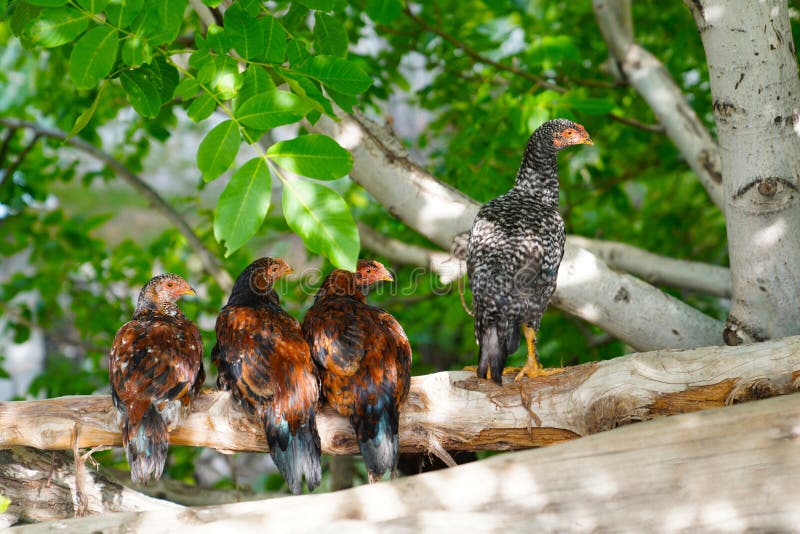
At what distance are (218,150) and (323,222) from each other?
0.37 meters

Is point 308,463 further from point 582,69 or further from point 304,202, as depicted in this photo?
point 582,69

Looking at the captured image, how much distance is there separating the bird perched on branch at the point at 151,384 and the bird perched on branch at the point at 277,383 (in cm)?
14

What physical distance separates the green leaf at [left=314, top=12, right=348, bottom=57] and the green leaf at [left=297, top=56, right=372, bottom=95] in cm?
44

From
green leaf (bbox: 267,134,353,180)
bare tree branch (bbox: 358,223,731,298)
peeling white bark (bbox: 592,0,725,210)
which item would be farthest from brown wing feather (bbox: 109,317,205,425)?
peeling white bark (bbox: 592,0,725,210)

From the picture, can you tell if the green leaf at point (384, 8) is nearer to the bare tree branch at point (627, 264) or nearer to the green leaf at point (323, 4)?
the green leaf at point (323, 4)

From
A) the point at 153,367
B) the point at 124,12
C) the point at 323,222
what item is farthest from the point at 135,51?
the point at 153,367

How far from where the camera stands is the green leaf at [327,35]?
2893 mm

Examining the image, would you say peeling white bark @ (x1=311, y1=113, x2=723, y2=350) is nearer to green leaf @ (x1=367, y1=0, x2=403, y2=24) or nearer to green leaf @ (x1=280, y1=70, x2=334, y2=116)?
green leaf @ (x1=367, y1=0, x2=403, y2=24)

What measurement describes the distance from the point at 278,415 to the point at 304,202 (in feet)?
3.25

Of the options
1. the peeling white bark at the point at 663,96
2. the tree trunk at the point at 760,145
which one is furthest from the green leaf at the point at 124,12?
the peeling white bark at the point at 663,96

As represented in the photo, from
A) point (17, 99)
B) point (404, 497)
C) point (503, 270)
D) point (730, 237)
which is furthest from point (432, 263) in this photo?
point (17, 99)

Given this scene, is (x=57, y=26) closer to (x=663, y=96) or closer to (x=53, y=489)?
(x=53, y=489)

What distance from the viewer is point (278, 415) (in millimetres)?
2781

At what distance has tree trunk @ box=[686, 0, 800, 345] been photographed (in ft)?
9.56
